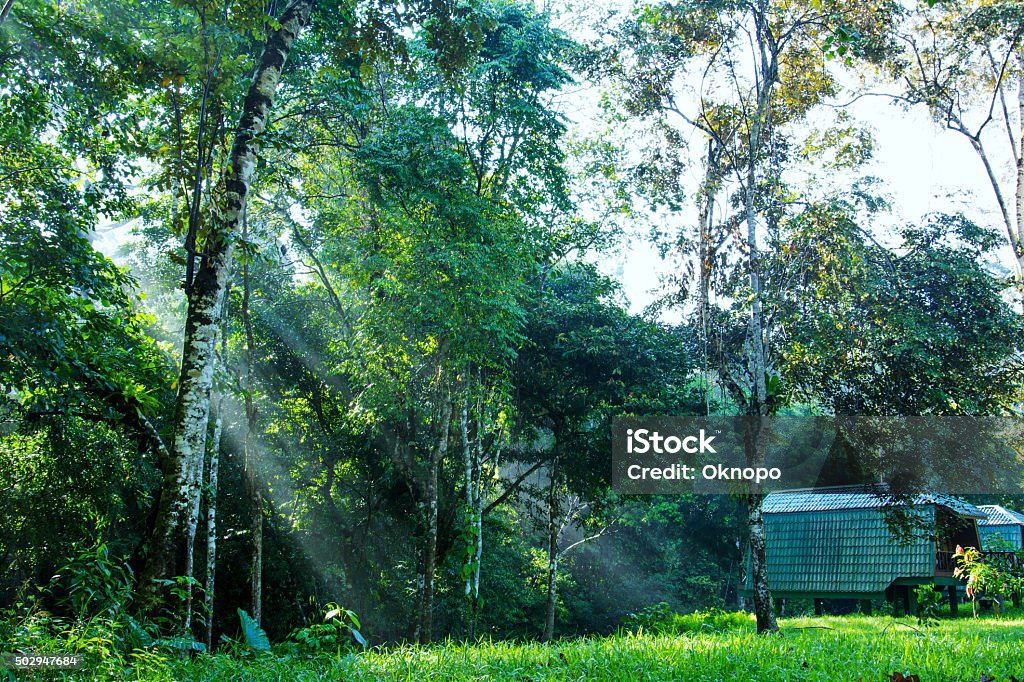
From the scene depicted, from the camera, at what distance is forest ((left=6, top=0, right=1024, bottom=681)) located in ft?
24.9

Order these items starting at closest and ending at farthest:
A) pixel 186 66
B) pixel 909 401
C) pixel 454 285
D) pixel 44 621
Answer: pixel 44 621 < pixel 186 66 < pixel 454 285 < pixel 909 401

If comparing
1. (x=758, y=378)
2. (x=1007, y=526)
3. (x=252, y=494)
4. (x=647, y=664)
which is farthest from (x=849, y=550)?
(x=647, y=664)

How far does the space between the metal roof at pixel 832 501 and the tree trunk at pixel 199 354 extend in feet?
49.7

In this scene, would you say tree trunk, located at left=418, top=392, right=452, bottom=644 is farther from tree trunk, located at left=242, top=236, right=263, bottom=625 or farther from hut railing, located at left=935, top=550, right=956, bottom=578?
hut railing, located at left=935, top=550, right=956, bottom=578

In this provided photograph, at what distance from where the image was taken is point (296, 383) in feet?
52.2

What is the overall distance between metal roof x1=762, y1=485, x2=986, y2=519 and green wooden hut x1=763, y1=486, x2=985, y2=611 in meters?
0.03

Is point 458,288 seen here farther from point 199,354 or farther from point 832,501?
point 832,501

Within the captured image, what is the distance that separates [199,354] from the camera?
5.91m

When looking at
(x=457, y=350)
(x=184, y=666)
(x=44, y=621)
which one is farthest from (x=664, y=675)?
(x=457, y=350)

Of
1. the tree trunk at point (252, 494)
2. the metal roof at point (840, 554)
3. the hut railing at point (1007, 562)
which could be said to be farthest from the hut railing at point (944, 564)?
the tree trunk at point (252, 494)

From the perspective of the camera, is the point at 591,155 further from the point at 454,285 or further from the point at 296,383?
the point at 296,383

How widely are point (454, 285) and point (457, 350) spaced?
3.55 feet

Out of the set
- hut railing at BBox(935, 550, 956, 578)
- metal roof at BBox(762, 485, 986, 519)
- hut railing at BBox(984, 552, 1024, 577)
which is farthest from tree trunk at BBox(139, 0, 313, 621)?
hut railing at BBox(935, 550, 956, 578)

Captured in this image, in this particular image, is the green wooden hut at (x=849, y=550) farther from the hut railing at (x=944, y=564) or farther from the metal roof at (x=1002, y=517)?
the metal roof at (x=1002, y=517)
